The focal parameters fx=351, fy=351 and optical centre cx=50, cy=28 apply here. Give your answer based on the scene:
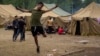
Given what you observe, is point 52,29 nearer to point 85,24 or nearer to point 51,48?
point 85,24

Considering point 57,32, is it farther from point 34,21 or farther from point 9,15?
point 34,21

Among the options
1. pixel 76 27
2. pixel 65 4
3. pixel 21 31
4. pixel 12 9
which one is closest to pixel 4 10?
pixel 12 9

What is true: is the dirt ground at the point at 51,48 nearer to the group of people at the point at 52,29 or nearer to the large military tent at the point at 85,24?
the large military tent at the point at 85,24

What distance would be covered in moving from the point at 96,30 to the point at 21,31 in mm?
11201

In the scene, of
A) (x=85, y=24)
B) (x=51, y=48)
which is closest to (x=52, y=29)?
(x=85, y=24)

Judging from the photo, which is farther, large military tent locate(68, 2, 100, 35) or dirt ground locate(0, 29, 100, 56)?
large military tent locate(68, 2, 100, 35)

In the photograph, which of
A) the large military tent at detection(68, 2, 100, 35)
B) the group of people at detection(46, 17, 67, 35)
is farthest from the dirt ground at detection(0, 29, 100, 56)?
the group of people at detection(46, 17, 67, 35)

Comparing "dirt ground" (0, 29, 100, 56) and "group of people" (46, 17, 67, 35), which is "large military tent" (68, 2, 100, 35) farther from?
"dirt ground" (0, 29, 100, 56)

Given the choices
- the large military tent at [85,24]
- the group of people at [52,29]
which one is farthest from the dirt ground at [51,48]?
the group of people at [52,29]

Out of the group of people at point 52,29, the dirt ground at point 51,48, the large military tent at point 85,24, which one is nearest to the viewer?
the dirt ground at point 51,48

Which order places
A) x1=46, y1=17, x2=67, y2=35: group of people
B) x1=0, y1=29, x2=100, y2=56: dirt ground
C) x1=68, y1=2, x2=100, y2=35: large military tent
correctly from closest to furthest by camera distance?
x1=0, y1=29, x2=100, y2=56: dirt ground < x1=68, y1=2, x2=100, y2=35: large military tent < x1=46, y1=17, x2=67, y2=35: group of people

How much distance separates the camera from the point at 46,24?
38812 mm

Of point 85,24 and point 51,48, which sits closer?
point 51,48

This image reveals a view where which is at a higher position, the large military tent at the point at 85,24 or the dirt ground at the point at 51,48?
the large military tent at the point at 85,24
